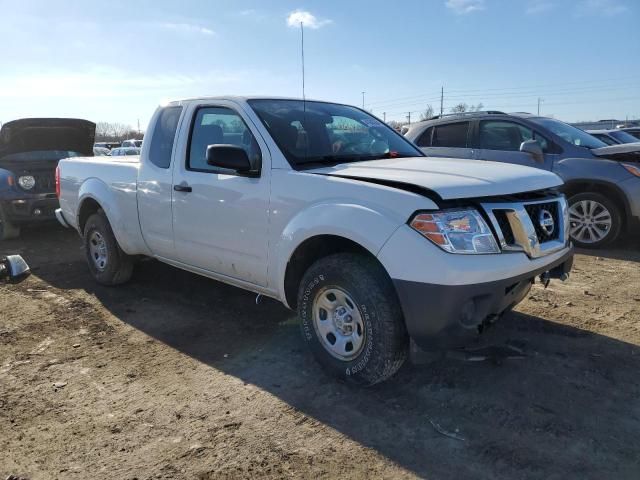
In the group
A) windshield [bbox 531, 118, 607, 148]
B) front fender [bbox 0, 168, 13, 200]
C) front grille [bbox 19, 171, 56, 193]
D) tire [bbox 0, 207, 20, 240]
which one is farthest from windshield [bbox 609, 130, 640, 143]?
tire [bbox 0, 207, 20, 240]

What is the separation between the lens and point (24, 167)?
8.10 m

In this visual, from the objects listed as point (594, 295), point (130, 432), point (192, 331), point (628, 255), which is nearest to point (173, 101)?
point (192, 331)

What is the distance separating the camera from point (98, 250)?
582 cm

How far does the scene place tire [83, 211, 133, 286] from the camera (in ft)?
18.2

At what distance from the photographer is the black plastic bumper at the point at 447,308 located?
2.81 metres

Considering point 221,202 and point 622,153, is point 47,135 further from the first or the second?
point 622,153

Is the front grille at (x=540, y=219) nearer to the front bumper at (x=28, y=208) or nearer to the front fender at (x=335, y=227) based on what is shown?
the front fender at (x=335, y=227)

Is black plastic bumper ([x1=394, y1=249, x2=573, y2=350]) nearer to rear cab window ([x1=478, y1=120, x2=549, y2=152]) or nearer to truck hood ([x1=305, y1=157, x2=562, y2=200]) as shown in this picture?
truck hood ([x1=305, y1=157, x2=562, y2=200])

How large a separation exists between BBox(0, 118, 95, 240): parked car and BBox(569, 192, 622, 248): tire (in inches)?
302

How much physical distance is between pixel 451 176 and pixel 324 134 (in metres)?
1.27

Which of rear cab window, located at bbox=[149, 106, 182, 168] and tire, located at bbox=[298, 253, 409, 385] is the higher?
rear cab window, located at bbox=[149, 106, 182, 168]

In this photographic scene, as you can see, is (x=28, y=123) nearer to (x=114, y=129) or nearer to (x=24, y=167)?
(x=24, y=167)

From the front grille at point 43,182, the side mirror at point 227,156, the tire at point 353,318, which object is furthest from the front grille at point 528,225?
the front grille at point 43,182

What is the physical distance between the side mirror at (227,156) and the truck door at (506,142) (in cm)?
486
